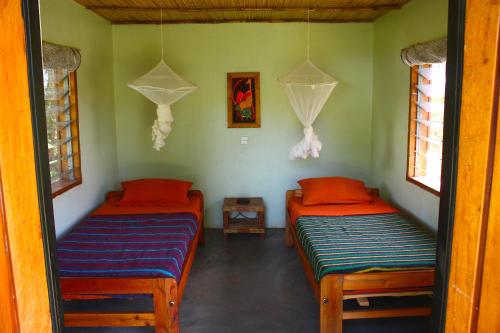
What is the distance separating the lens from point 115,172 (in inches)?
195

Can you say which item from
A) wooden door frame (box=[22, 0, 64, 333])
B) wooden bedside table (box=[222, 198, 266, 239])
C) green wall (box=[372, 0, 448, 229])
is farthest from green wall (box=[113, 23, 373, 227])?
wooden door frame (box=[22, 0, 64, 333])

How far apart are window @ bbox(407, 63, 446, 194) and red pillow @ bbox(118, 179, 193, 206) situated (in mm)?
2322

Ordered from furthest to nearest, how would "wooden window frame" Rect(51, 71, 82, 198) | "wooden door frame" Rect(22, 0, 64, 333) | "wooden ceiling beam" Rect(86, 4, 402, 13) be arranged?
"wooden ceiling beam" Rect(86, 4, 402, 13), "wooden window frame" Rect(51, 71, 82, 198), "wooden door frame" Rect(22, 0, 64, 333)

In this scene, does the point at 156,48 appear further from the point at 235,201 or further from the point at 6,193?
the point at 6,193

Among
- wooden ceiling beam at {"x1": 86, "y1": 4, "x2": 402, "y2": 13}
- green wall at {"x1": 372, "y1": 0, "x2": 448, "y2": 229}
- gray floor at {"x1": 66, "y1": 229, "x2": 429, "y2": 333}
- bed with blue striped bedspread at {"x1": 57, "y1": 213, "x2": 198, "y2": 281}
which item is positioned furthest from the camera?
wooden ceiling beam at {"x1": 86, "y1": 4, "x2": 402, "y2": 13}

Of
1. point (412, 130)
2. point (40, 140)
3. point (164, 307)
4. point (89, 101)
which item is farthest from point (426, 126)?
point (40, 140)

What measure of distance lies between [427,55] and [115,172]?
3608 mm

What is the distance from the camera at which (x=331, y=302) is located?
8.51 feet

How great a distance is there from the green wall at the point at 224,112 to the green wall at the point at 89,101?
0.81 ft

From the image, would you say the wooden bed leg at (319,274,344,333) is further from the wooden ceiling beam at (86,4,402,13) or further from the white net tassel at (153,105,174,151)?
the wooden ceiling beam at (86,4,402,13)

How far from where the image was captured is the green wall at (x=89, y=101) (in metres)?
3.51

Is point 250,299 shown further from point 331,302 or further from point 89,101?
point 89,101

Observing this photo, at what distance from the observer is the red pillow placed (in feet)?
14.0

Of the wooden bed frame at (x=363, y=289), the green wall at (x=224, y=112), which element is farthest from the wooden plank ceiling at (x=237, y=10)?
the wooden bed frame at (x=363, y=289)
